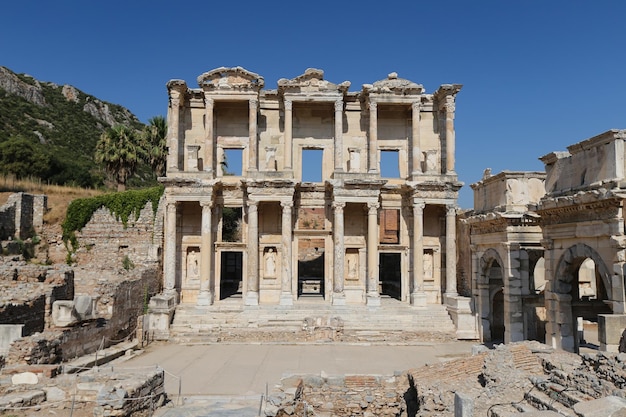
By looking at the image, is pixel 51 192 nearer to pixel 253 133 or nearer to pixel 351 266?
pixel 253 133

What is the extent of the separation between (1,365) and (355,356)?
11.0 m

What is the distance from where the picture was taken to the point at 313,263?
36219mm

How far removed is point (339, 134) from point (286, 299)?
8.25m

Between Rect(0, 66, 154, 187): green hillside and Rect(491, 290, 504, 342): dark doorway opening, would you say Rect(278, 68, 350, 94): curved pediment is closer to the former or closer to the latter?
Rect(491, 290, 504, 342): dark doorway opening

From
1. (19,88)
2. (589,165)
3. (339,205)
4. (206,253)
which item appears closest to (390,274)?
(339,205)

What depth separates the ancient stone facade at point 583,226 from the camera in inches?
479

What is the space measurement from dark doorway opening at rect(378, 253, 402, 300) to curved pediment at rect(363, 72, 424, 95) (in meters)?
11.5

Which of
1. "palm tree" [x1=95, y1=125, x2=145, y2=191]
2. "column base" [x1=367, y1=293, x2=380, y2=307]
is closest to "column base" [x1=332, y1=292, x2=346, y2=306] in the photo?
"column base" [x1=367, y1=293, x2=380, y2=307]

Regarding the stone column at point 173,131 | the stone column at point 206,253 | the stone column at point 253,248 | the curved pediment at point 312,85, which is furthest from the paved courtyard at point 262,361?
the curved pediment at point 312,85

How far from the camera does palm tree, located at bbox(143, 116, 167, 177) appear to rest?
35906 mm

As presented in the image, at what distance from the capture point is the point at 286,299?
906 inches

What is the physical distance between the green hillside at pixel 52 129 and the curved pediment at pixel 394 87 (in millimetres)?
30196

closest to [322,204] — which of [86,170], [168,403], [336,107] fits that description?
[336,107]

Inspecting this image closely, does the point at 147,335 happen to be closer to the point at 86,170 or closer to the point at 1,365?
the point at 1,365
